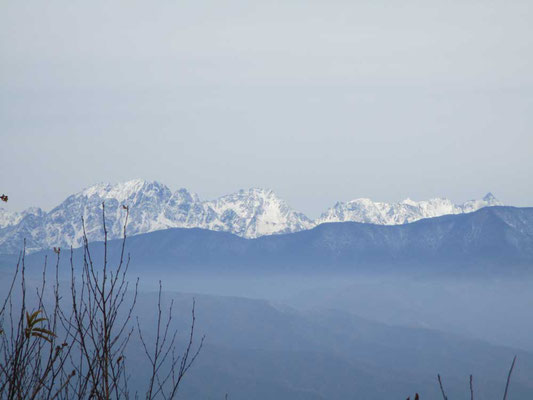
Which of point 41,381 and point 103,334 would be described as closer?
point 41,381

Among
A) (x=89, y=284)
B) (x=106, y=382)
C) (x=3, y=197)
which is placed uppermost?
(x=3, y=197)

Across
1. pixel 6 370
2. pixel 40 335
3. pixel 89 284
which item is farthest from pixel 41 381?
pixel 89 284

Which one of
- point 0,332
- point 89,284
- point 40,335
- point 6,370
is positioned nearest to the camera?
point 40,335

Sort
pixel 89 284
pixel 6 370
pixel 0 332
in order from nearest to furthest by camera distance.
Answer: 1. pixel 0 332
2. pixel 6 370
3. pixel 89 284

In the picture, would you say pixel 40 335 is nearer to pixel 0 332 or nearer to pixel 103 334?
pixel 0 332

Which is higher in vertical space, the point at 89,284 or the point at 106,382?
the point at 89,284

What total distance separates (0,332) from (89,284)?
240cm

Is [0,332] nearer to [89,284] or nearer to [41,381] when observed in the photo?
[41,381]

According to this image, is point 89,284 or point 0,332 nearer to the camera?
point 0,332

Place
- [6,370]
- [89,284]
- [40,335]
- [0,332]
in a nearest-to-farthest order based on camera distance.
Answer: [40,335], [0,332], [6,370], [89,284]

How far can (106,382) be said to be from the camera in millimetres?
10875

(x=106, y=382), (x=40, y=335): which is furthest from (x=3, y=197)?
(x=106, y=382)

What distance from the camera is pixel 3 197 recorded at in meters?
9.67

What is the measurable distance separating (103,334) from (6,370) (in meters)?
1.41
